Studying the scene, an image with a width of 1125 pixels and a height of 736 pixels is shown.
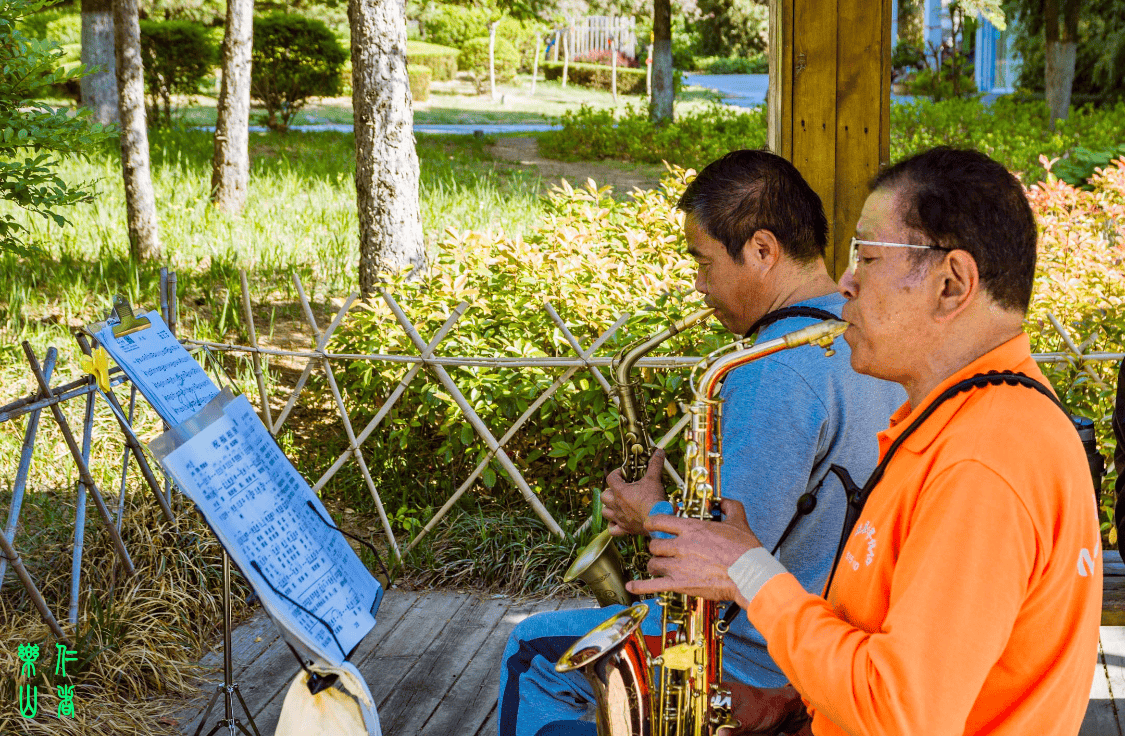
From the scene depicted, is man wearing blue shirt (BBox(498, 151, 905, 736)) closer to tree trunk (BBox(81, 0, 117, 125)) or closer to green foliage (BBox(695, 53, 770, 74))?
tree trunk (BBox(81, 0, 117, 125))

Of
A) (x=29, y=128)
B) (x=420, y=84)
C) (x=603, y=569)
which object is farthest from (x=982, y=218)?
(x=420, y=84)

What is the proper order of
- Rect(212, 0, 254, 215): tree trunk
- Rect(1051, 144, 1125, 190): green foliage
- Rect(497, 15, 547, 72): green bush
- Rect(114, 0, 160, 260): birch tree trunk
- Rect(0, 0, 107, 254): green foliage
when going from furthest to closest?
Rect(497, 15, 547, 72): green bush → Rect(1051, 144, 1125, 190): green foliage → Rect(212, 0, 254, 215): tree trunk → Rect(114, 0, 160, 260): birch tree trunk → Rect(0, 0, 107, 254): green foliage

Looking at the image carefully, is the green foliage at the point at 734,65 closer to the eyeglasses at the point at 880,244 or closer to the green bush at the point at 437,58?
the green bush at the point at 437,58

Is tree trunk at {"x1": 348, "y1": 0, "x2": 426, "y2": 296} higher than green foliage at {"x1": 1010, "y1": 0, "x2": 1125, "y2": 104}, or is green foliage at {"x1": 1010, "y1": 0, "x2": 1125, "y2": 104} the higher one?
green foliage at {"x1": 1010, "y1": 0, "x2": 1125, "y2": 104}

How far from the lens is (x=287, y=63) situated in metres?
15.2

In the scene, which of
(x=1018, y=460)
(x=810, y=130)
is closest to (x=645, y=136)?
(x=810, y=130)

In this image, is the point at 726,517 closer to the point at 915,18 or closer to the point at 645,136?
the point at 645,136

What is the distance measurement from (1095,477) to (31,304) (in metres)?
6.01

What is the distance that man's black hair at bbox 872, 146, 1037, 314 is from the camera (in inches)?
51.2

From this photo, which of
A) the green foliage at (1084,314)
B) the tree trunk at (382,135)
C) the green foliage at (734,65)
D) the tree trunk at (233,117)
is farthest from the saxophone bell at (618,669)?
the green foliage at (734,65)

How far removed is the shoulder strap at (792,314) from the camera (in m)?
1.91

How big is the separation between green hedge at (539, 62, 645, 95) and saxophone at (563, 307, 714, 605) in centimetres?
2679

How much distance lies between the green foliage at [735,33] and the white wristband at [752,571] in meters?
26.2

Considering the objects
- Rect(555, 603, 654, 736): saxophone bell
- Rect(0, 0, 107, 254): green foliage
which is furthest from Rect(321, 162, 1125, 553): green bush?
Rect(555, 603, 654, 736): saxophone bell
